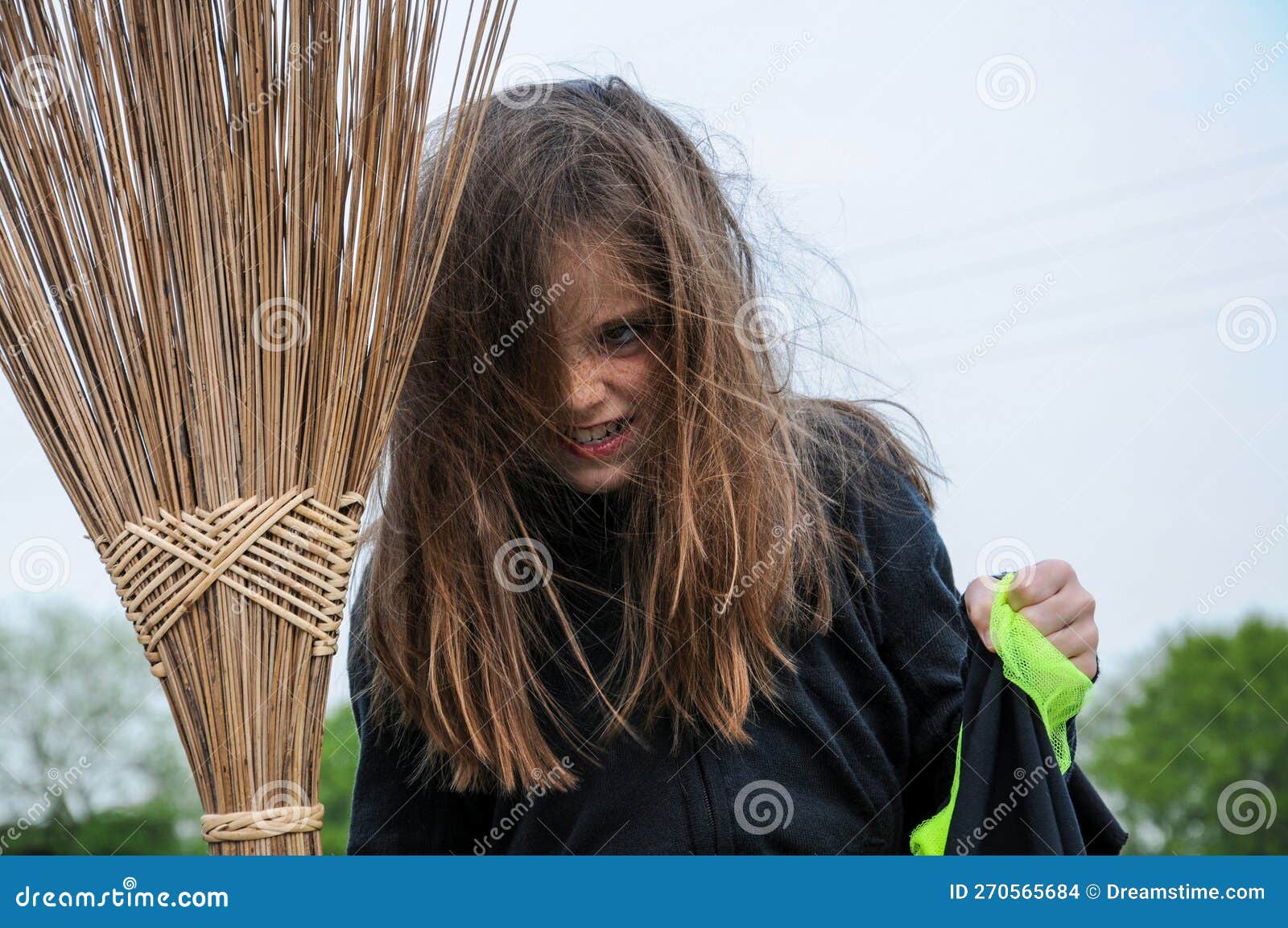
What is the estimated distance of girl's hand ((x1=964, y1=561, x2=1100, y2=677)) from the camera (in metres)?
1.12

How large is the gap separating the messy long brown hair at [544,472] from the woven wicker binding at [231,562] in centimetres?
35

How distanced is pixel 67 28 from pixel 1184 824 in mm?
16171

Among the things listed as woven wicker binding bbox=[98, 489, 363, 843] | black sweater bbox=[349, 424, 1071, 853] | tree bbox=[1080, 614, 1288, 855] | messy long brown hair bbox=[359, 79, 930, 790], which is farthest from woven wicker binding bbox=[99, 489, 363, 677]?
tree bbox=[1080, 614, 1288, 855]

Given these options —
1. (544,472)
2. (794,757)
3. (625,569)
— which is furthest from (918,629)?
(544,472)

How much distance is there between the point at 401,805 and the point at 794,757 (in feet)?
1.54

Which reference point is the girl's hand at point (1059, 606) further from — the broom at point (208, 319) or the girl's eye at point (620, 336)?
the broom at point (208, 319)

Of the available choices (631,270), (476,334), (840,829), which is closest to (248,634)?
(476,334)

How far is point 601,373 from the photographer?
4.16ft

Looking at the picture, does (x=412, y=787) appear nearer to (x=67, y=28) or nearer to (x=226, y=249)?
A: (x=226, y=249)

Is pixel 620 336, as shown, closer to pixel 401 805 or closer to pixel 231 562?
pixel 231 562

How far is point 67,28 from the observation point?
982 millimetres

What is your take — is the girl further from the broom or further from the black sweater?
the broom

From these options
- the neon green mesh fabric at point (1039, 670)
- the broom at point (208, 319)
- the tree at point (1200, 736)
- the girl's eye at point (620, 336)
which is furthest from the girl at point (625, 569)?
the tree at point (1200, 736)

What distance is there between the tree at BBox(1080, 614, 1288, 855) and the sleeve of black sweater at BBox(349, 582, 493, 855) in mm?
14160
